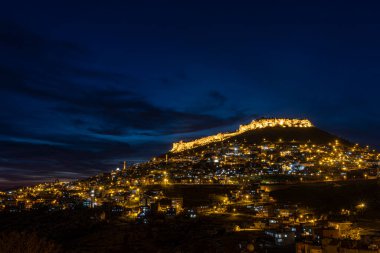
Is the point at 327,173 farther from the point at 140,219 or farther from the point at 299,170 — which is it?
the point at 140,219

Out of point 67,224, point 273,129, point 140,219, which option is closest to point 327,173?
point 140,219

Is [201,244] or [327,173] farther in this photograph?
[327,173]

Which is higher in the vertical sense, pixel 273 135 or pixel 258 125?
pixel 258 125

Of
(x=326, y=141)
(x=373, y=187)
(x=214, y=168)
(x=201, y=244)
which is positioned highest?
(x=326, y=141)

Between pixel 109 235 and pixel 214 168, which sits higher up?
pixel 214 168

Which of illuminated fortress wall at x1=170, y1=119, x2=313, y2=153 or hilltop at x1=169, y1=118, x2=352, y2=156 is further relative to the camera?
illuminated fortress wall at x1=170, y1=119, x2=313, y2=153

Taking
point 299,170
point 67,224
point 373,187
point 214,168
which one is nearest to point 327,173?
point 299,170

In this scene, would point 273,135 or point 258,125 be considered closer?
point 273,135

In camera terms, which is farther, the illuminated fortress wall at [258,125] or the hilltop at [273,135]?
the illuminated fortress wall at [258,125]

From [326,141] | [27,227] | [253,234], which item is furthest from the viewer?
[326,141]

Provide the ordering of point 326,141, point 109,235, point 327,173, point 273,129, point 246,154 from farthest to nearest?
1. point 273,129
2. point 326,141
3. point 246,154
4. point 327,173
5. point 109,235
